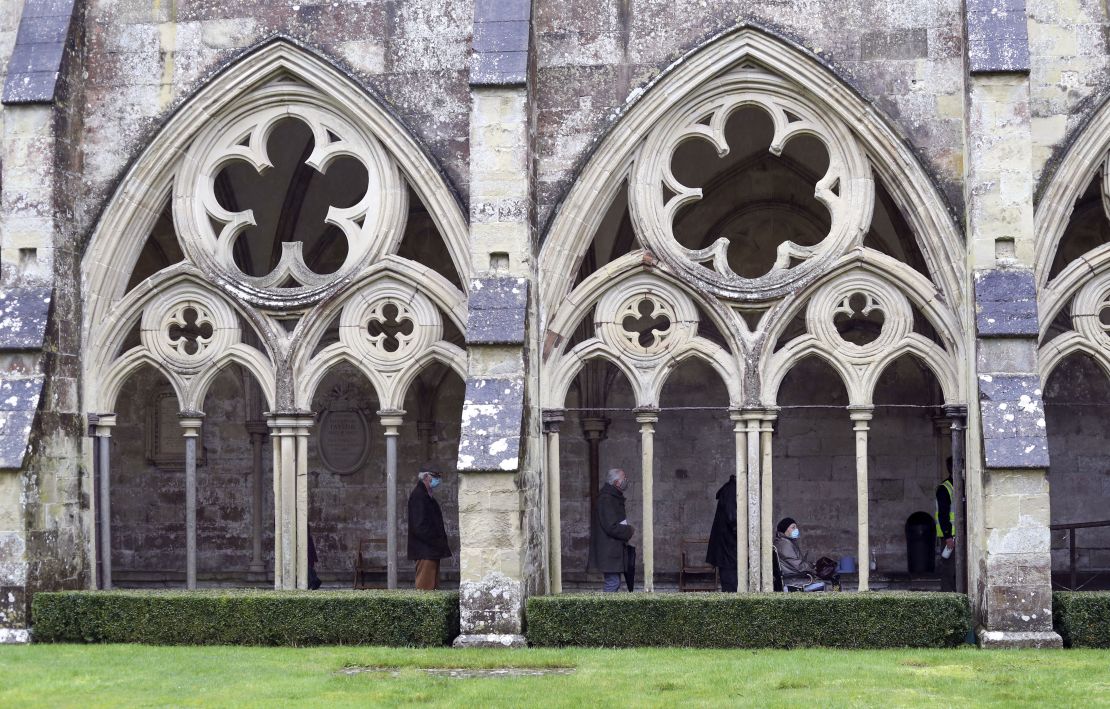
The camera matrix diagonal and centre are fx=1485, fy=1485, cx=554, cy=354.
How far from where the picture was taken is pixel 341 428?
18203 millimetres

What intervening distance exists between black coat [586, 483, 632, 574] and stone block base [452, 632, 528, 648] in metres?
2.69

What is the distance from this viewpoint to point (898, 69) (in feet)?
42.1

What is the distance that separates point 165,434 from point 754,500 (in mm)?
8362

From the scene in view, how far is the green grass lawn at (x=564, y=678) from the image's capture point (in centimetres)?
939

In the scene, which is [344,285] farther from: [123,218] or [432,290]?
[123,218]

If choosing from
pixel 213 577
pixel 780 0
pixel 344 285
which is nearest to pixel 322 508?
pixel 213 577

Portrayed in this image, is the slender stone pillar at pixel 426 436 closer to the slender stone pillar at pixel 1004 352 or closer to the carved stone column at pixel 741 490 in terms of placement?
the carved stone column at pixel 741 490

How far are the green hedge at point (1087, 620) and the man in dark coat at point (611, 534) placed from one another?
14.3 ft

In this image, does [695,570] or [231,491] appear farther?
[231,491]

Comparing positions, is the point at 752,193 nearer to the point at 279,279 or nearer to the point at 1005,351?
the point at 1005,351

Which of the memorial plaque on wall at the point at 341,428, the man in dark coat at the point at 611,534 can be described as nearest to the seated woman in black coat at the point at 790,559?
the man in dark coat at the point at 611,534

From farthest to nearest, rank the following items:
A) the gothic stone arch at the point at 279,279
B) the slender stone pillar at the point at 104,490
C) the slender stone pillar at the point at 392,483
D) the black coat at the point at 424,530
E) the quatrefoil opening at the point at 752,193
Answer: the quatrefoil opening at the point at 752,193
the black coat at the point at 424,530
the slender stone pillar at the point at 104,490
the gothic stone arch at the point at 279,279
the slender stone pillar at the point at 392,483

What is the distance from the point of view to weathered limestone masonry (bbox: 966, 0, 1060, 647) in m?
11.6

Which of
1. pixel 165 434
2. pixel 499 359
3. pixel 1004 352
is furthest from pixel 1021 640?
pixel 165 434
